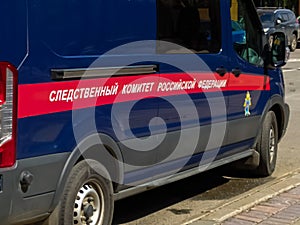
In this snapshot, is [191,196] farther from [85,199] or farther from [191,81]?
[85,199]

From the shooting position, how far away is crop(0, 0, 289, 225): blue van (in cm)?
429

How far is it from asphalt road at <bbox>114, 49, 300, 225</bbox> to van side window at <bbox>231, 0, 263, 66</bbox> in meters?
1.32

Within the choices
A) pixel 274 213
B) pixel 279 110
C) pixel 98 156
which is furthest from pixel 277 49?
pixel 98 156

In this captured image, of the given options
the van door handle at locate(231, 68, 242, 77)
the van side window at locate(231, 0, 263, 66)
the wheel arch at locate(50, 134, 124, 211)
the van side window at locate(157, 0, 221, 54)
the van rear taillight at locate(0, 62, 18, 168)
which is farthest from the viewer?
the van side window at locate(231, 0, 263, 66)

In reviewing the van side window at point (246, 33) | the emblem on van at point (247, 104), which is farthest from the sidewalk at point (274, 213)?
the van side window at point (246, 33)

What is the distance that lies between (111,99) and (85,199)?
72 centimetres

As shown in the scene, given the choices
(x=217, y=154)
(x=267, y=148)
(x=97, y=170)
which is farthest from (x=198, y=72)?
(x=267, y=148)

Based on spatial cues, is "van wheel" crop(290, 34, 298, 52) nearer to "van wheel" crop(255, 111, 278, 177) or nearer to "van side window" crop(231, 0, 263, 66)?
"van wheel" crop(255, 111, 278, 177)

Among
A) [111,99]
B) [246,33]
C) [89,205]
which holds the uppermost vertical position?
[246,33]

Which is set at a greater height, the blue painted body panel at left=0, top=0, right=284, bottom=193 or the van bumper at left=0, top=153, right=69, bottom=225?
the blue painted body panel at left=0, top=0, right=284, bottom=193

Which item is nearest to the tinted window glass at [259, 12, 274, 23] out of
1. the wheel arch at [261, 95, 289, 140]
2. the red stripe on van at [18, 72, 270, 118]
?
the wheel arch at [261, 95, 289, 140]

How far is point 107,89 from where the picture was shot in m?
4.98

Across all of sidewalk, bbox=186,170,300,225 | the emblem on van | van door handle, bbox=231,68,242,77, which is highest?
van door handle, bbox=231,68,242,77

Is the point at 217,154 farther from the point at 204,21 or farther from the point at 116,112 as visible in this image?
the point at 116,112
